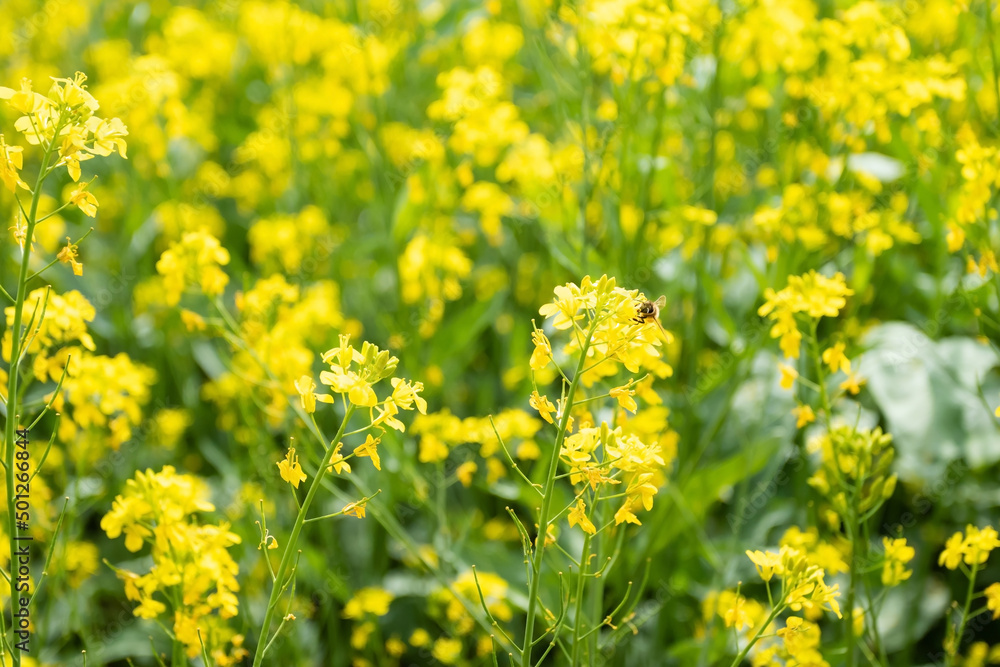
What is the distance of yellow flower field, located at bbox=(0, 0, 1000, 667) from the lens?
2033 mm

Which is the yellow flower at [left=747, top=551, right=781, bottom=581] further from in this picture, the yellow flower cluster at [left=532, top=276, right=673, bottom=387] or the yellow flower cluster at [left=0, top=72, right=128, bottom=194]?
the yellow flower cluster at [left=0, top=72, right=128, bottom=194]

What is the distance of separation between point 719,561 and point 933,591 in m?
0.91

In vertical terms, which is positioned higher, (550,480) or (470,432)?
(550,480)

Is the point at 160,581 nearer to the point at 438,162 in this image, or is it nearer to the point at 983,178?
the point at 438,162

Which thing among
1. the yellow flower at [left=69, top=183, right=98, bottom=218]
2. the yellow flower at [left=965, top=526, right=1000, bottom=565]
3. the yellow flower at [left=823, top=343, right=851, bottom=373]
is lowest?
the yellow flower at [left=965, top=526, right=1000, bottom=565]

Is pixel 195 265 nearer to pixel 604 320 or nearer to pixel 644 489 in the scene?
pixel 604 320

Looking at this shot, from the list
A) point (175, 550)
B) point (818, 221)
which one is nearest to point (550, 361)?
point (175, 550)

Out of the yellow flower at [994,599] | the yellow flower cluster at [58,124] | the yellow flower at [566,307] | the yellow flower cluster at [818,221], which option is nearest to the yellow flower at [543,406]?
the yellow flower at [566,307]

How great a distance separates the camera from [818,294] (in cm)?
204

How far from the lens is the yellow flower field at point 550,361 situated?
203 cm

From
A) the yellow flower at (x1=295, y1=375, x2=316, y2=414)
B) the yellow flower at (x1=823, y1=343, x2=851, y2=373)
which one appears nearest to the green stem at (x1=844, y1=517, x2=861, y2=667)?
the yellow flower at (x1=823, y1=343, x2=851, y2=373)

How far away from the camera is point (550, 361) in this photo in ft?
6.10

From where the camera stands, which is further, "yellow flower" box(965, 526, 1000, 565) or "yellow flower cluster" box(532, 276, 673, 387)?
"yellow flower" box(965, 526, 1000, 565)

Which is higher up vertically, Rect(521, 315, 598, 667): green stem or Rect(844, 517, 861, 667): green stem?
Rect(521, 315, 598, 667): green stem
